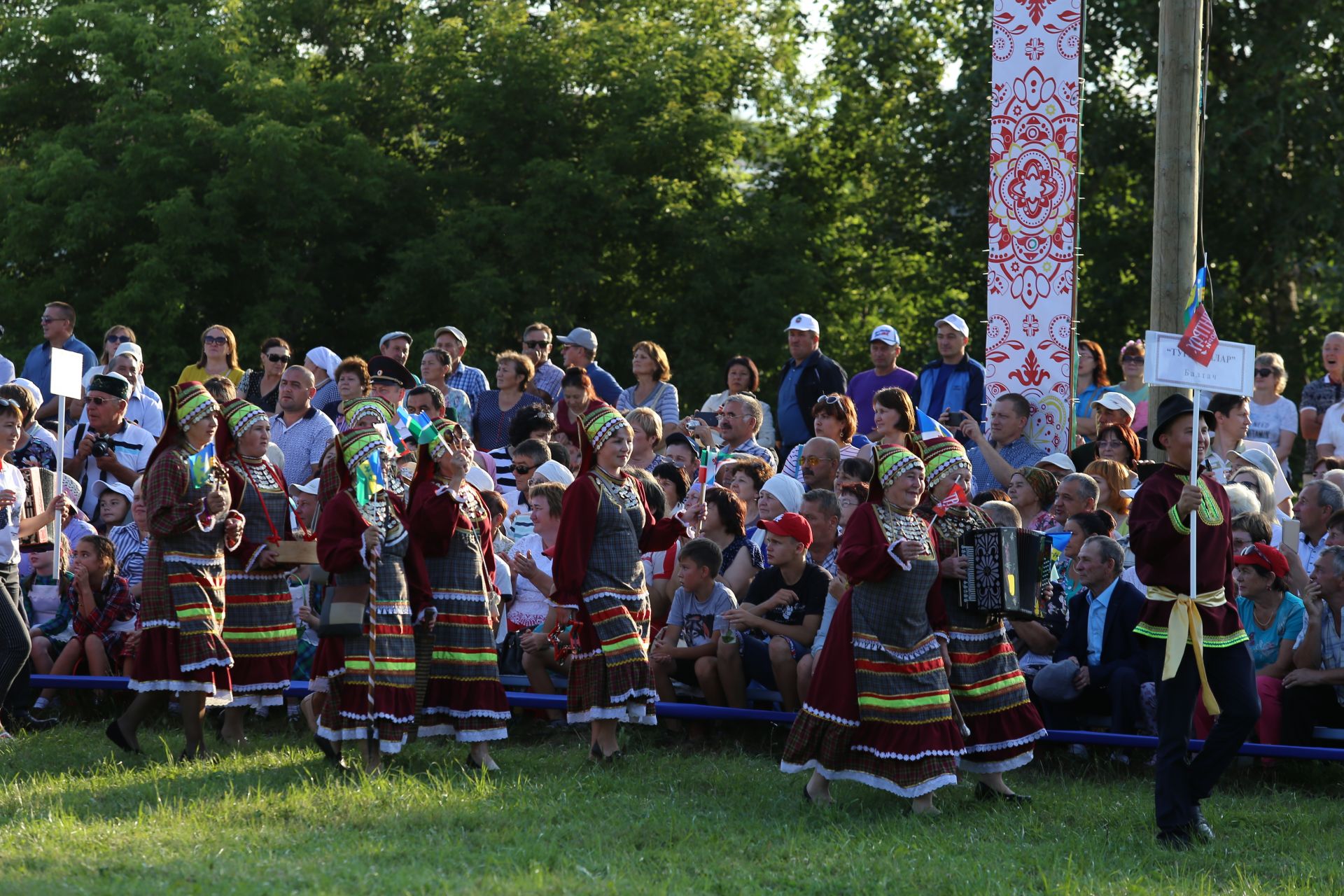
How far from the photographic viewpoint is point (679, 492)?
10.5m

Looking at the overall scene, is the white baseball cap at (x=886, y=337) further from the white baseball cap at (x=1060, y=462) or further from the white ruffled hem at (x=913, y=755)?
the white ruffled hem at (x=913, y=755)

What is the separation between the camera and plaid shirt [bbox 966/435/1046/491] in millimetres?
10609

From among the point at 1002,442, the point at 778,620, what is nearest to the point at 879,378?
the point at 1002,442

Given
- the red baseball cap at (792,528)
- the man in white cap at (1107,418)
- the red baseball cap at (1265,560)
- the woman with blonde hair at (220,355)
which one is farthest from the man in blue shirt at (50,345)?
the red baseball cap at (1265,560)

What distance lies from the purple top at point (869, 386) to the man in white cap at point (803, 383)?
0.60 feet

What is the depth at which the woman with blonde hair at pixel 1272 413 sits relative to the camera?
1237 centimetres

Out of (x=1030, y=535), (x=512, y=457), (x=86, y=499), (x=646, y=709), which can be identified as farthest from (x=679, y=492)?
(x=86, y=499)

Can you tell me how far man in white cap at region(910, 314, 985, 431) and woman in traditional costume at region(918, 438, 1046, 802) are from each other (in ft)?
12.6

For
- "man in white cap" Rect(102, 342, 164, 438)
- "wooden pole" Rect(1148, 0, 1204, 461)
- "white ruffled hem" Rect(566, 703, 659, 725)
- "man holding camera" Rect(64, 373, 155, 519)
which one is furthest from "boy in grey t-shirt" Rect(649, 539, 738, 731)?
"man in white cap" Rect(102, 342, 164, 438)

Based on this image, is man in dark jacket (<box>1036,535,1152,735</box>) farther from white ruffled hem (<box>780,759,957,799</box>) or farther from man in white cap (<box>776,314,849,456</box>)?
man in white cap (<box>776,314,849,456</box>)

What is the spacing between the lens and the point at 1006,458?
35.0 ft

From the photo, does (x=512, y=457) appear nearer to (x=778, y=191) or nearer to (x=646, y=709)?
(x=646, y=709)

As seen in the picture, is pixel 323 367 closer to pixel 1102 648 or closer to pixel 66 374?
pixel 66 374

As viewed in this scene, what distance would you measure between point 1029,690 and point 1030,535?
1.32 m
